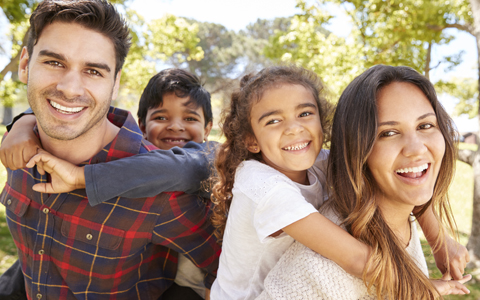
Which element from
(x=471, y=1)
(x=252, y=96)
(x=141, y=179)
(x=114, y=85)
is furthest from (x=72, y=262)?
(x=471, y=1)

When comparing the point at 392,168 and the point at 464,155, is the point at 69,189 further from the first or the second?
the point at 464,155

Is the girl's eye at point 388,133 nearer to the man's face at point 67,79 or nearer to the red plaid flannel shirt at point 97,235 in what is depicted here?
the red plaid flannel shirt at point 97,235

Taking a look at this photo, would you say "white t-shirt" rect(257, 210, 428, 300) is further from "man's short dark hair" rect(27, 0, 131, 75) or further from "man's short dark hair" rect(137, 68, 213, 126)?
"man's short dark hair" rect(137, 68, 213, 126)

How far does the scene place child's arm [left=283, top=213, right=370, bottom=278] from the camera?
4.74 feet

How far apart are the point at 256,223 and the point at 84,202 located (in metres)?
1.01

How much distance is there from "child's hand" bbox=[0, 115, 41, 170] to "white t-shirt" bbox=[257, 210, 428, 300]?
1.43m

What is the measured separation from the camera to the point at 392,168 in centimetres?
153

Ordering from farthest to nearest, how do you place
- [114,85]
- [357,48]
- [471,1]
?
[357,48] → [471,1] → [114,85]

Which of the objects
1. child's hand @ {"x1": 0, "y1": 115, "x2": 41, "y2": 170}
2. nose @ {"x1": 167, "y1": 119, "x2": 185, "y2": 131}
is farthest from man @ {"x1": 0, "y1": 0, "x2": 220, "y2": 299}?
nose @ {"x1": 167, "y1": 119, "x2": 185, "y2": 131}

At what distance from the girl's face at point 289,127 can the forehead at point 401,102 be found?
0.44 meters

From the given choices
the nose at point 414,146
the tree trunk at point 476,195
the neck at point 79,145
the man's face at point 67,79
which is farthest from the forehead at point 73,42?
the tree trunk at point 476,195

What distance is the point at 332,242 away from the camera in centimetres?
147

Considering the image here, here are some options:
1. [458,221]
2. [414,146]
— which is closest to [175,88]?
[414,146]

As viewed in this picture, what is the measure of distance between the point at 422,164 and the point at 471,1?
163 inches
